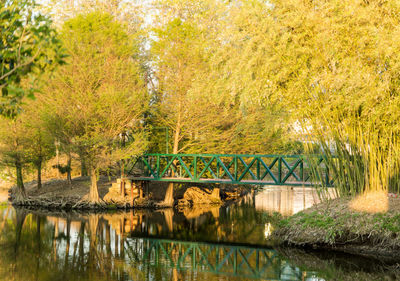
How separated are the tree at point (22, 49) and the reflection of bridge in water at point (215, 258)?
6.42m

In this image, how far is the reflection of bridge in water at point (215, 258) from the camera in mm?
10230

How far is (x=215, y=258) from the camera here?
461 inches

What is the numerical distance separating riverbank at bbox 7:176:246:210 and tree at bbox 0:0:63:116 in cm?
1530

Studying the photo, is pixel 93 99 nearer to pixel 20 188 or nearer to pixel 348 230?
pixel 20 188

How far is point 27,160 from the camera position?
2195 cm

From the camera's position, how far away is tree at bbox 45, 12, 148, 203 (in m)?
19.1

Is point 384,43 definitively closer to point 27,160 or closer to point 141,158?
point 141,158

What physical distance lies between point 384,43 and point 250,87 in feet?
11.7

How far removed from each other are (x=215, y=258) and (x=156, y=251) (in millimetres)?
1632

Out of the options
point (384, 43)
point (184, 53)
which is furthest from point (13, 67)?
point (184, 53)

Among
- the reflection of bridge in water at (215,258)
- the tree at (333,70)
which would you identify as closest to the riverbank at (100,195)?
the reflection of bridge in water at (215,258)

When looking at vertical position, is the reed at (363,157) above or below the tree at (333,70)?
below

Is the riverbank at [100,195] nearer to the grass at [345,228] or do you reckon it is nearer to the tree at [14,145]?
the tree at [14,145]

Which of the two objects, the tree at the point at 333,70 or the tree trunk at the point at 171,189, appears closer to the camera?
the tree at the point at 333,70
